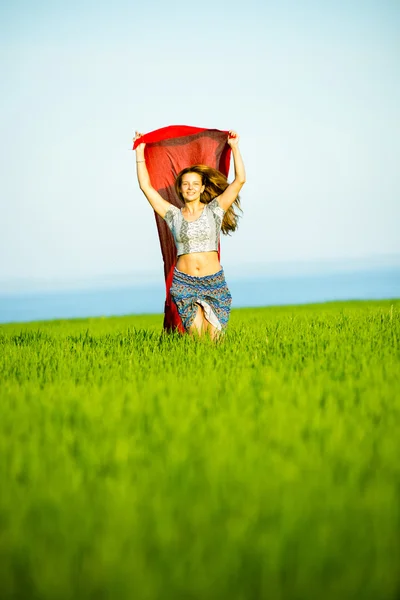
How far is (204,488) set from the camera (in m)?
2.22

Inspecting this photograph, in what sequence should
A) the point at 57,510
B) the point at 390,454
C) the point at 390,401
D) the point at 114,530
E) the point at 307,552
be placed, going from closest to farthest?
the point at 307,552, the point at 114,530, the point at 57,510, the point at 390,454, the point at 390,401

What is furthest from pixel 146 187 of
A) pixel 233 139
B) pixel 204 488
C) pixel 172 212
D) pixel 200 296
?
pixel 204 488

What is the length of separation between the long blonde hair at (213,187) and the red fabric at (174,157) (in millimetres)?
452

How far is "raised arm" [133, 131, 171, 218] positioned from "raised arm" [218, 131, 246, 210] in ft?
2.05

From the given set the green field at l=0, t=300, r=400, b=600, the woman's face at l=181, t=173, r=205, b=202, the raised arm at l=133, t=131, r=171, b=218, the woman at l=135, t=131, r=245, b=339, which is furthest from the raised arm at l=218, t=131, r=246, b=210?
the green field at l=0, t=300, r=400, b=600

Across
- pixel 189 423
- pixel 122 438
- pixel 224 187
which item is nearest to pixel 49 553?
pixel 122 438

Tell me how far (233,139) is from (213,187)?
22.3 inches

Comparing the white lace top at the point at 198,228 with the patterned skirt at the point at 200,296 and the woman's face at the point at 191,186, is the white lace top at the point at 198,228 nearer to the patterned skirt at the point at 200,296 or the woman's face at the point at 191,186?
the woman's face at the point at 191,186

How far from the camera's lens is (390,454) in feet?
8.23

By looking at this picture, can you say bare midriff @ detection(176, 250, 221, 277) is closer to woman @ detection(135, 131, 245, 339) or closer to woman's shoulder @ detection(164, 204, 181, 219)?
woman @ detection(135, 131, 245, 339)

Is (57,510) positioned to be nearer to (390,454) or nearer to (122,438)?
(122,438)

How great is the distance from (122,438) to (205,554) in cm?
113

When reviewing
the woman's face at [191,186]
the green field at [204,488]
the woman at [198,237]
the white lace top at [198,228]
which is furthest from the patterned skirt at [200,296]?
the green field at [204,488]

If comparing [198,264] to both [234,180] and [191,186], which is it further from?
[234,180]
